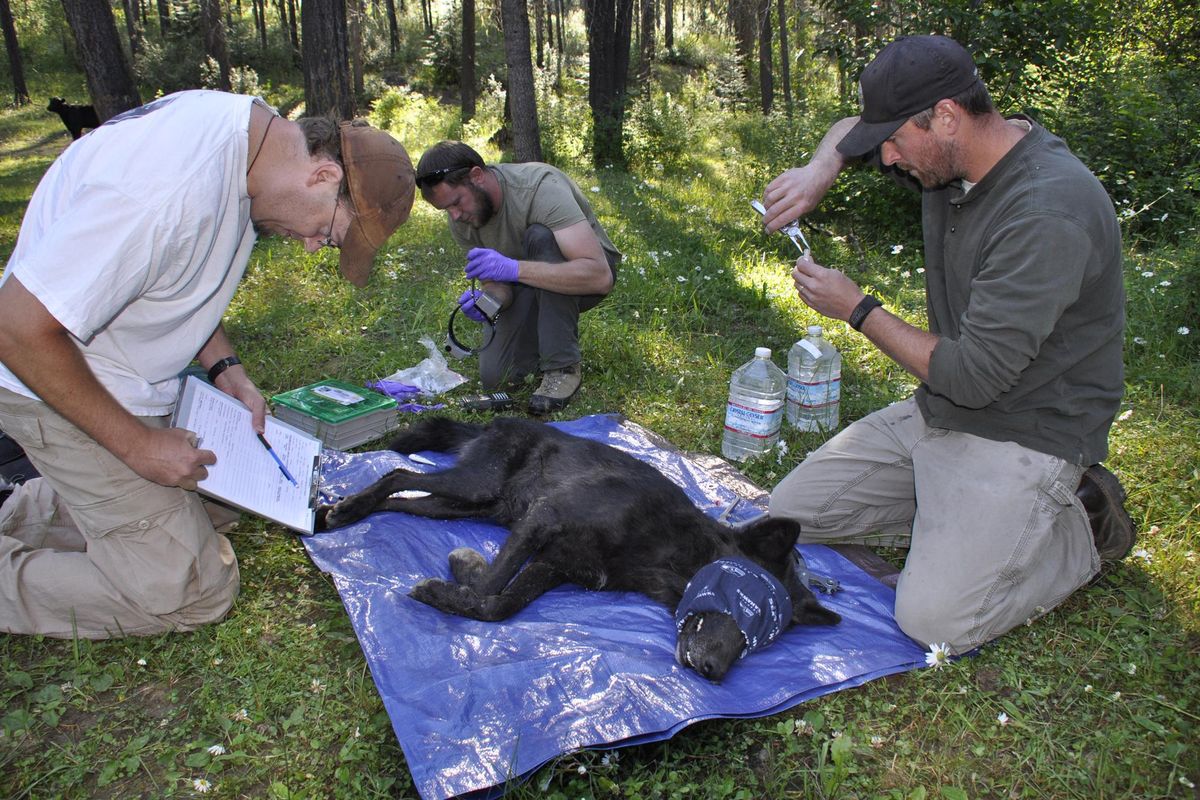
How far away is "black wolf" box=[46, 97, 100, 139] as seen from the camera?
7.11 metres

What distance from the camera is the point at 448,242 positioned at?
25.9 ft

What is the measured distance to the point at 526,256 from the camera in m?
4.96

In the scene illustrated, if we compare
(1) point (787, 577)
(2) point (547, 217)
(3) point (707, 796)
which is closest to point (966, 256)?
(1) point (787, 577)

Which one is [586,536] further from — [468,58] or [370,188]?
[468,58]

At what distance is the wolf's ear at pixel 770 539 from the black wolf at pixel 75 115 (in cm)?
702

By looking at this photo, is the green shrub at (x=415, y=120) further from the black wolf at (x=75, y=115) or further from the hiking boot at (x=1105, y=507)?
the hiking boot at (x=1105, y=507)

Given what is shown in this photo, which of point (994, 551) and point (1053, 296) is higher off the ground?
point (1053, 296)

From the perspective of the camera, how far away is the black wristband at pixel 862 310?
3.07 m

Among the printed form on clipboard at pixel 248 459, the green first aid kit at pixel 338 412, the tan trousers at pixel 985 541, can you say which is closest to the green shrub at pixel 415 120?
the green first aid kit at pixel 338 412

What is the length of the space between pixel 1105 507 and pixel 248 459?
138 inches

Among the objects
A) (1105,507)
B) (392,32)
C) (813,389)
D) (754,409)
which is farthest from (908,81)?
(392,32)

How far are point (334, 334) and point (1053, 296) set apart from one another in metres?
4.59

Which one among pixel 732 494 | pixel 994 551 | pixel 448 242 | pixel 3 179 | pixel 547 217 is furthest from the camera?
pixel 3 179

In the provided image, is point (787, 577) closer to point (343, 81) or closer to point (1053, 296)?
point (1053, 296)
